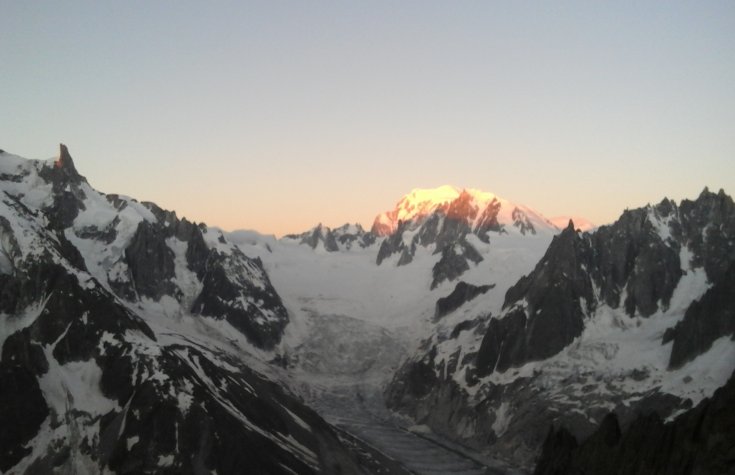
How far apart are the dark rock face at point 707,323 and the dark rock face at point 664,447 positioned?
76.0 m

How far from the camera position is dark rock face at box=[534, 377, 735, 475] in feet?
262

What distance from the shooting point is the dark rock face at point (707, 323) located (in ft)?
574

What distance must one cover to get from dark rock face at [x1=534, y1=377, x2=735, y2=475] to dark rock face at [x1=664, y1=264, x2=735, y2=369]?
7597cm

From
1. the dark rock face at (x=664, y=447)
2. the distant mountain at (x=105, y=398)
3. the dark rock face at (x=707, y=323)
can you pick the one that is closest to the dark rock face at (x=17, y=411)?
the distant mountain at (x=105, y=398)

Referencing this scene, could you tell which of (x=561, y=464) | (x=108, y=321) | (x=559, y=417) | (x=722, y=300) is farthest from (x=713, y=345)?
(x=108, y=321)

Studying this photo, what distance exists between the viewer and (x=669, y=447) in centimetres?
8956

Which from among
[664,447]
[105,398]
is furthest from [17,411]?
[664,447]

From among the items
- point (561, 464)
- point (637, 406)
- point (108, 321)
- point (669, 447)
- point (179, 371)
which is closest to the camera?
point (669, 447)

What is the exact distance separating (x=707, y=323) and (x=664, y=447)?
98.3 m

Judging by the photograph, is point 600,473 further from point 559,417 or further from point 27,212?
point 27,212

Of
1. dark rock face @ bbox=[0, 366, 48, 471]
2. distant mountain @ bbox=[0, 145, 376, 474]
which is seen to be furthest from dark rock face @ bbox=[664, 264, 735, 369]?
dark rock face @ bbox=[0, 366, 48, 471]

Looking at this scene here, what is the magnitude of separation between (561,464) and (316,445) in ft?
205

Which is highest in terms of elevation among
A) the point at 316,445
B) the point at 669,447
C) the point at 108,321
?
the point at 669,447

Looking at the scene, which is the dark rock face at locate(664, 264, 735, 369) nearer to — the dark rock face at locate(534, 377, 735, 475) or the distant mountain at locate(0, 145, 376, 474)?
the dark rock face at locate(534, 377, 735, 475)
